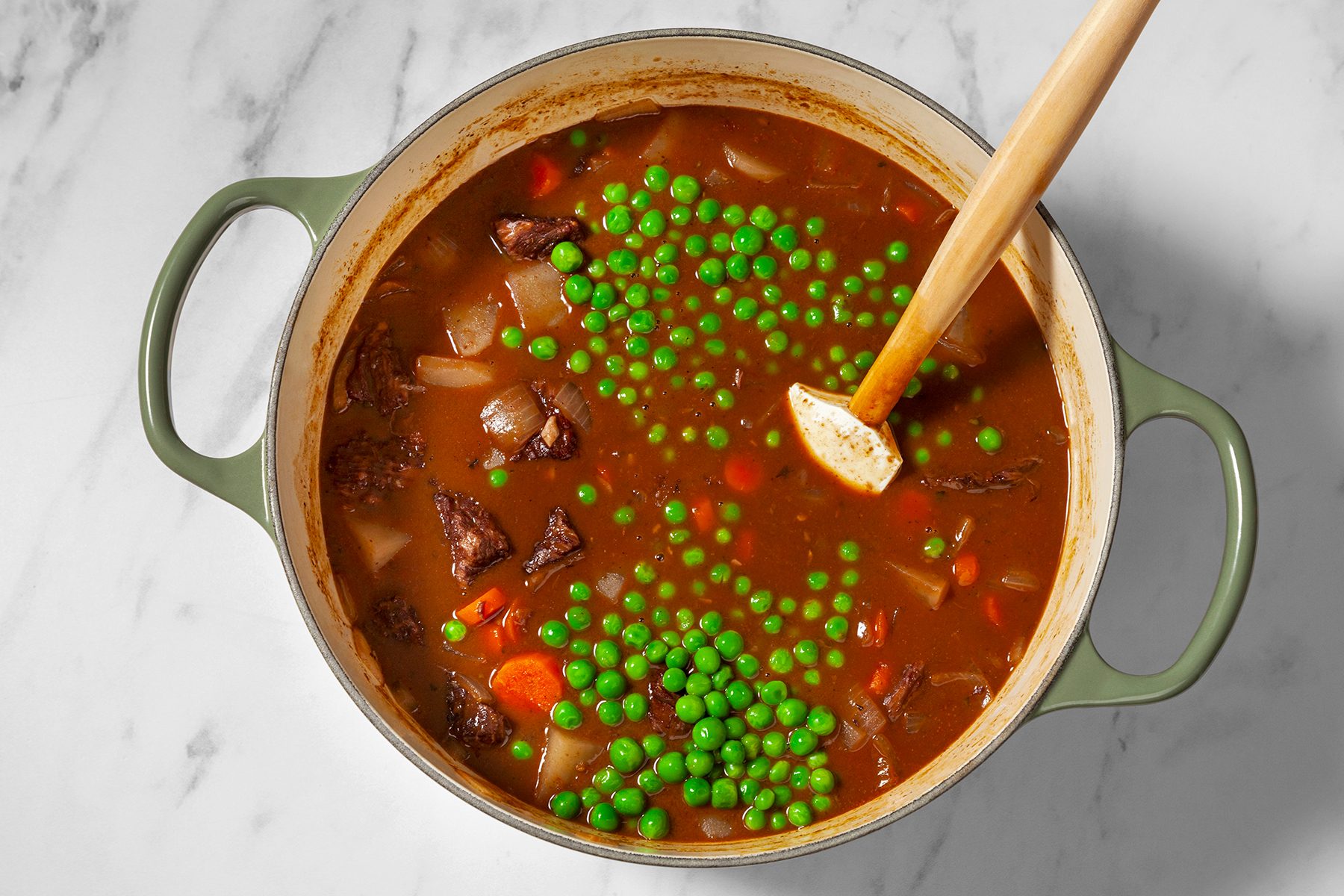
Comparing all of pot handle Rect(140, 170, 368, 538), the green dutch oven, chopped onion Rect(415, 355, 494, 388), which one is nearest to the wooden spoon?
the green dutch oven

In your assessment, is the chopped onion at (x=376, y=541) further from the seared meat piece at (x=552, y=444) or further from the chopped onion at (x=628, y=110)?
the chopped onion at (x=628, y=110)

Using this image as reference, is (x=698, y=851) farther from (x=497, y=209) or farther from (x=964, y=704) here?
(x=497, y=209)

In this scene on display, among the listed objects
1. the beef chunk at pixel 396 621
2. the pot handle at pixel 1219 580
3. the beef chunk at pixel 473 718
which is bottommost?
the pot handle at pixel 1219 580

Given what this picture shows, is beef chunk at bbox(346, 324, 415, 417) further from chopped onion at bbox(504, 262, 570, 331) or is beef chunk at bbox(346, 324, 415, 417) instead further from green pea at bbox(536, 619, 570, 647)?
green pea at bbox(536, 619, 570, 647)

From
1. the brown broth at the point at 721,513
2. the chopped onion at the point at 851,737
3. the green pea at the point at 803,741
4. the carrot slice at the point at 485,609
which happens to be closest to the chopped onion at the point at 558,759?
the brown broth at the point at 721,513

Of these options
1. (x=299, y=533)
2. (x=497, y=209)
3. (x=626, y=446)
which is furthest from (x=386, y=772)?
(x=497, y=209)

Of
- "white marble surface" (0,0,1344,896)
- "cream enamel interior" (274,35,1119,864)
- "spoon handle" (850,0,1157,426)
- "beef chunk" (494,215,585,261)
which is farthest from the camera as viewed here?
"white marble surface" (0,0,1344,896)
